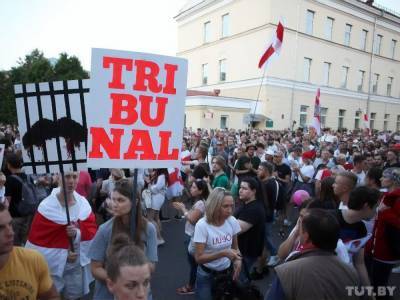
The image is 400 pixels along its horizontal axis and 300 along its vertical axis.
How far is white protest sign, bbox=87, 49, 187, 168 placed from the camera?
8.20 ft

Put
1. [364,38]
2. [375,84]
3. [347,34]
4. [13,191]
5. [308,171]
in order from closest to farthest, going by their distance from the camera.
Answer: [13,191], [308,171], [347,34], [364,38], [375,84]

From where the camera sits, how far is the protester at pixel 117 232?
2680mm

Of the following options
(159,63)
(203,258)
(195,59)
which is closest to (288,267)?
(203,258)

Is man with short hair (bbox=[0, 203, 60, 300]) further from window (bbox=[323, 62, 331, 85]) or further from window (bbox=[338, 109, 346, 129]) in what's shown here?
window (bbox=[338, 109, 346, 129])

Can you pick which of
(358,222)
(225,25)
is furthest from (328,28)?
(358,222)

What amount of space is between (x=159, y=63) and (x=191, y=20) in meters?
38.6

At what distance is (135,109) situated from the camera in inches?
103

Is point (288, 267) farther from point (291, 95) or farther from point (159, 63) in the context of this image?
point (291, 95)

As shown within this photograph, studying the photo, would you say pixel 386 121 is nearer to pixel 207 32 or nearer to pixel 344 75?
pixel 344 75

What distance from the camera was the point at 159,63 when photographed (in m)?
2.65

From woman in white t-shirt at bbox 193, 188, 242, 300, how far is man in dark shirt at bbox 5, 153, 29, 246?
2861 mm

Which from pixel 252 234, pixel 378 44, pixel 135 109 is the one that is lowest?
pixel 252 234

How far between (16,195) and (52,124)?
2.26 m

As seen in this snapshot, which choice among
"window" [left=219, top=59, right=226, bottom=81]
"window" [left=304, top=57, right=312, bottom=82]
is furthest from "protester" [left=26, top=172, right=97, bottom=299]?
"window" [left=304, top=57, right=312, bottom=82]
